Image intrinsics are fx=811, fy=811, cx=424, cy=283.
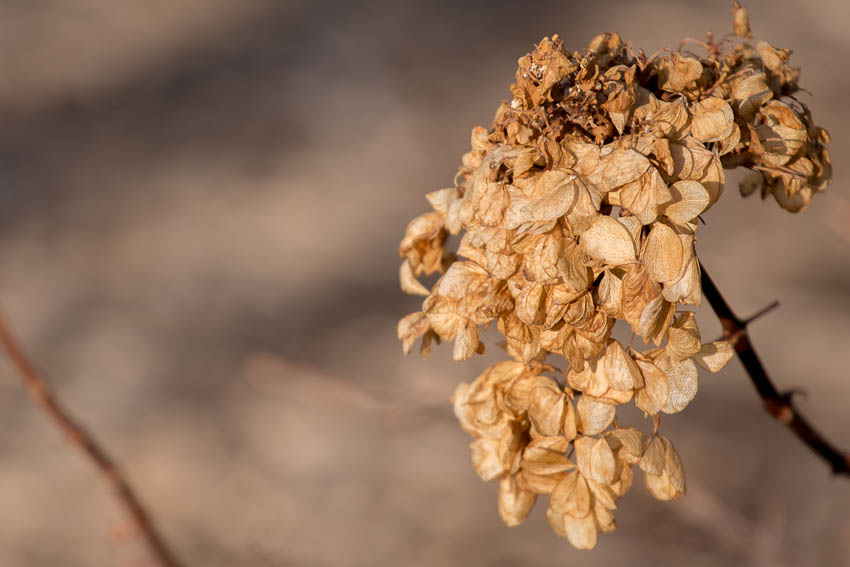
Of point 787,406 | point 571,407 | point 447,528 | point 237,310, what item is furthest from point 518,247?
point 237,310

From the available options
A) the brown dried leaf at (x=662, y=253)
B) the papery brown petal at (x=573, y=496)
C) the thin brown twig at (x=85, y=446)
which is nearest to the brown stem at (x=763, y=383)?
the brown dried leaf at (x=662, y=253)

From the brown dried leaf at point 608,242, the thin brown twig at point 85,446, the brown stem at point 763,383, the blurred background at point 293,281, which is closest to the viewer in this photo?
the brown dried leaf at point 608,242

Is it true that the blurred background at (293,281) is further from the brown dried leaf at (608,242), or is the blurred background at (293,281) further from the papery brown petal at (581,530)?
the brown dried leaf at (608,242)

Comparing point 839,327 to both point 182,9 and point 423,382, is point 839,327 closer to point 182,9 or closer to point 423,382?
point 423,382

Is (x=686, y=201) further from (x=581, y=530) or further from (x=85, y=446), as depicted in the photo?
(x=85, y=446)

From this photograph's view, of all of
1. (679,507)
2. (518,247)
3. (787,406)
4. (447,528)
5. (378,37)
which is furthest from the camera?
(378,37)
